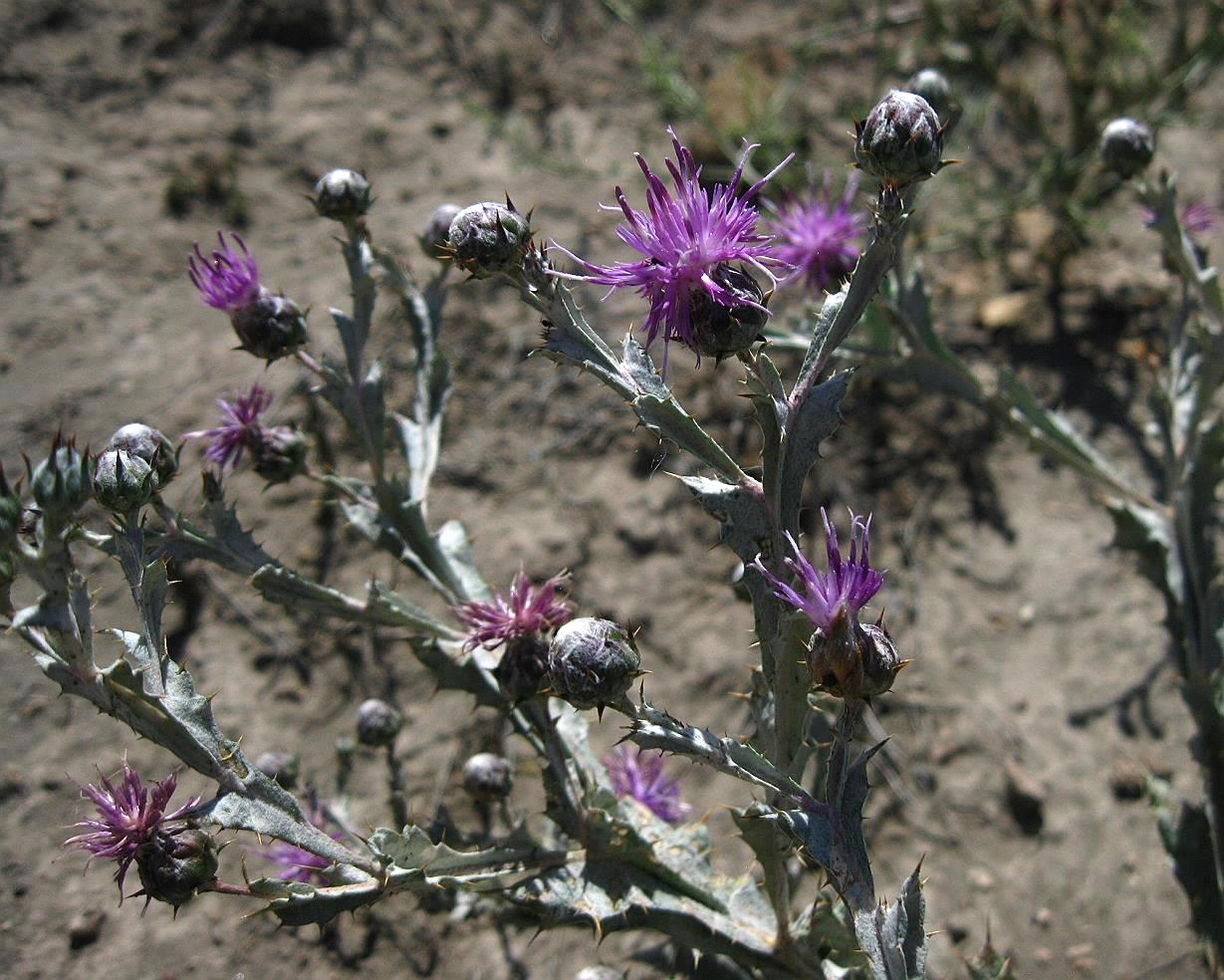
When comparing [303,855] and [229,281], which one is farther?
[303,855]

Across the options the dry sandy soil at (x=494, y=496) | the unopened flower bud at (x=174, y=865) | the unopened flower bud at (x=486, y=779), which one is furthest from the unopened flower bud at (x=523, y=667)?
the unopened flower bud at (x=174, y=865)

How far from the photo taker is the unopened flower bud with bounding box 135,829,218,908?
197 centimetres

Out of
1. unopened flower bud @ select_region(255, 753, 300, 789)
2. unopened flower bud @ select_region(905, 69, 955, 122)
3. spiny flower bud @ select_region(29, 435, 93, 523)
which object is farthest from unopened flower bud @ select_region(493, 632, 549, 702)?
unopened flower bud @ select_region(905, 69, 955, 122)

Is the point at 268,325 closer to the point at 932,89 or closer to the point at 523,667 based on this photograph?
the point at 523,667

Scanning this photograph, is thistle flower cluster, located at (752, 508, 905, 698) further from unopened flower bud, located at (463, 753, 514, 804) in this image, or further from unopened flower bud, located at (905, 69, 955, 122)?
unopened flower bud, located at (905, 69, 955, 122)

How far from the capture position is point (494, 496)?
4059 mm

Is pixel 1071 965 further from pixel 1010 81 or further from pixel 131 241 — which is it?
pixel 131 241

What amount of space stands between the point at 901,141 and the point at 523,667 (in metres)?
1.38

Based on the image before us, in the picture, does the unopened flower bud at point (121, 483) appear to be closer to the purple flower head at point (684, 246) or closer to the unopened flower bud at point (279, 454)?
the unopened flower bud at point (279, 454)

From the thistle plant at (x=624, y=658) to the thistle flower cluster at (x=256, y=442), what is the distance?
0.29 meters

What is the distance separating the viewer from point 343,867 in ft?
6.63

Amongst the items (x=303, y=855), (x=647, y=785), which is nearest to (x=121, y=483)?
(x=303, y=855)

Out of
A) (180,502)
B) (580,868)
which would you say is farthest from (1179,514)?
(180,502)

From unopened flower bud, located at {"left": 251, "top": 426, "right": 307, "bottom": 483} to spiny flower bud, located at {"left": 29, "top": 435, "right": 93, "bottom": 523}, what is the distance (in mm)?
871
